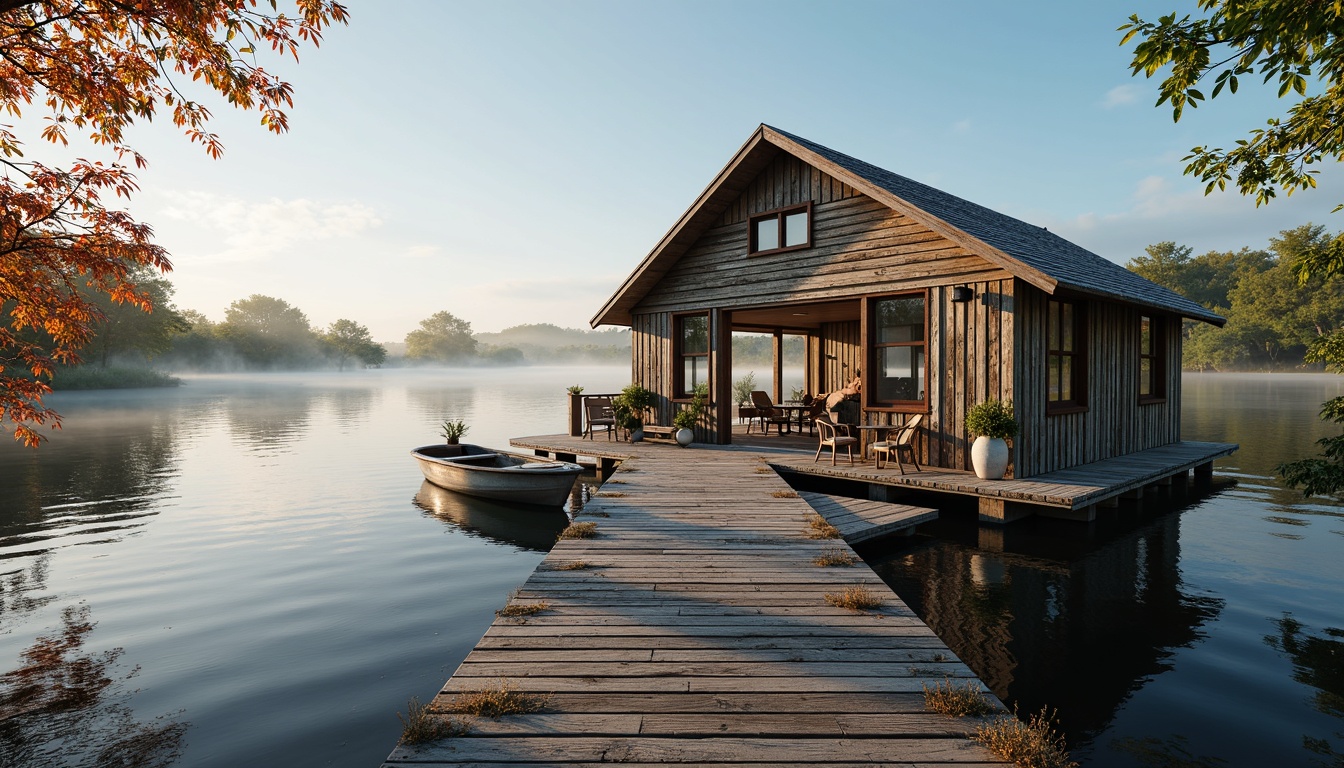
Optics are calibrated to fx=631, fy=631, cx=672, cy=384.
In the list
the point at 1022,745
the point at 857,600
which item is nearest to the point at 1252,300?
the point at 857,600

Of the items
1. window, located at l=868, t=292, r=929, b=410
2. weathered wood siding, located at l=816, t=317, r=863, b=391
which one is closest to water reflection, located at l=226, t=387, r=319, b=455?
weathered wood siding, located at l=816, t=317, r=863, b=391

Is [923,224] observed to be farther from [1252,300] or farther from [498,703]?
[1252,300]

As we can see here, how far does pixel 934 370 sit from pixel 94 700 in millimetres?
10256

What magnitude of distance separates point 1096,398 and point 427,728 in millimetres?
11969

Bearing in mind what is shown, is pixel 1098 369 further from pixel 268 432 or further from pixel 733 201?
pixel 268 432

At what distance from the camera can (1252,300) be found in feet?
214

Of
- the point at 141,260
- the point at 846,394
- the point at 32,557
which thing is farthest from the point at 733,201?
the point at 32,557

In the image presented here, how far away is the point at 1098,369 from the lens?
36.3 ft

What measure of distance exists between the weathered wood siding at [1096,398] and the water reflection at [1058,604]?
1300mm

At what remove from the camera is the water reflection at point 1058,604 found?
458 cm

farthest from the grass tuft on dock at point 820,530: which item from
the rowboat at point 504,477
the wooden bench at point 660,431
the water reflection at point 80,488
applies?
the water reflection at point 80,488

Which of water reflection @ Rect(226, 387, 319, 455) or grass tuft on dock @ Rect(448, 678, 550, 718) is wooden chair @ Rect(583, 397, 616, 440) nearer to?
water reflection @ Rect(226, 387, 319, 455)

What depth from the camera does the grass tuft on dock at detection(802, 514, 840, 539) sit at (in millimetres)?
6328

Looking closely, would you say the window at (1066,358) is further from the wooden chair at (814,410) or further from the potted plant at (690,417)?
the potted plant at (690,417)
